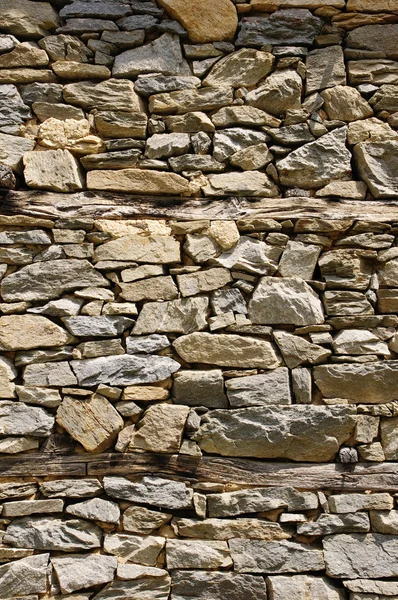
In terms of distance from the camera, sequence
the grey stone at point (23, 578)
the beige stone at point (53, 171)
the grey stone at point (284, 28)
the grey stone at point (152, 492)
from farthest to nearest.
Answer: the grey stone at point (284, 28) → the beige stone at point (53, 171) → the grey stone at point (152, 492) → the grey stone at point (23, 578)

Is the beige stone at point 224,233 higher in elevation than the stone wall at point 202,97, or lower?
lower

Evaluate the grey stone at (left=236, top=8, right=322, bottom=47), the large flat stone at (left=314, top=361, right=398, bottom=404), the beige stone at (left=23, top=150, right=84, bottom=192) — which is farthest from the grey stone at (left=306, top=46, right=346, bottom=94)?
the large flat stone at (left=314, top=361, right=398, bottom=404)

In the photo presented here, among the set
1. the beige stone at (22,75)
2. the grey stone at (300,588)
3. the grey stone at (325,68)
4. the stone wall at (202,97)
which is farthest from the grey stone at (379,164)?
the grey stone at (300,588)

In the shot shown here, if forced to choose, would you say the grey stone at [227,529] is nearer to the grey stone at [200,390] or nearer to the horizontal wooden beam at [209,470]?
the horizontal wooden beam at [209,470]

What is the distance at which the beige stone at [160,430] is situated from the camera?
2.93 metres

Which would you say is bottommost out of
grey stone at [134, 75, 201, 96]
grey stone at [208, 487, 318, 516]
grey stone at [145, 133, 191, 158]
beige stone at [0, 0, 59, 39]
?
grey stone at [208, 487, 318, 516]

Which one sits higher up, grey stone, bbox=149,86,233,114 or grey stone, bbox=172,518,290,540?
grey stone, bbox=149,86,233,114

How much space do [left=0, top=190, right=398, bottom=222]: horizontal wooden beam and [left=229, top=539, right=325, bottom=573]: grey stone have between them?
174cm

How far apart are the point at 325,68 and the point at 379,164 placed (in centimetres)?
→ 67

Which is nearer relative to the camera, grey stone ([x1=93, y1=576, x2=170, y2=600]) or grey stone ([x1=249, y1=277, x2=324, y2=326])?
grey stone ([x1=93, y1=576, x2=170, y2=600])

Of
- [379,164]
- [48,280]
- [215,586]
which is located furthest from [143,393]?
[379,164]

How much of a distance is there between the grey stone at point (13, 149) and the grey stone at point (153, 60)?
67 centimetres

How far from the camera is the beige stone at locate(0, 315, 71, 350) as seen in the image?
3010 mm

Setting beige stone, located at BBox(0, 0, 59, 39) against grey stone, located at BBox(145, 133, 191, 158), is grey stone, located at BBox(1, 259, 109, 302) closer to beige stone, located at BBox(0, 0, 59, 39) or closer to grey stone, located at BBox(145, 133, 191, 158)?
grey stone, located at BBox(145, 133, 191, 158)
